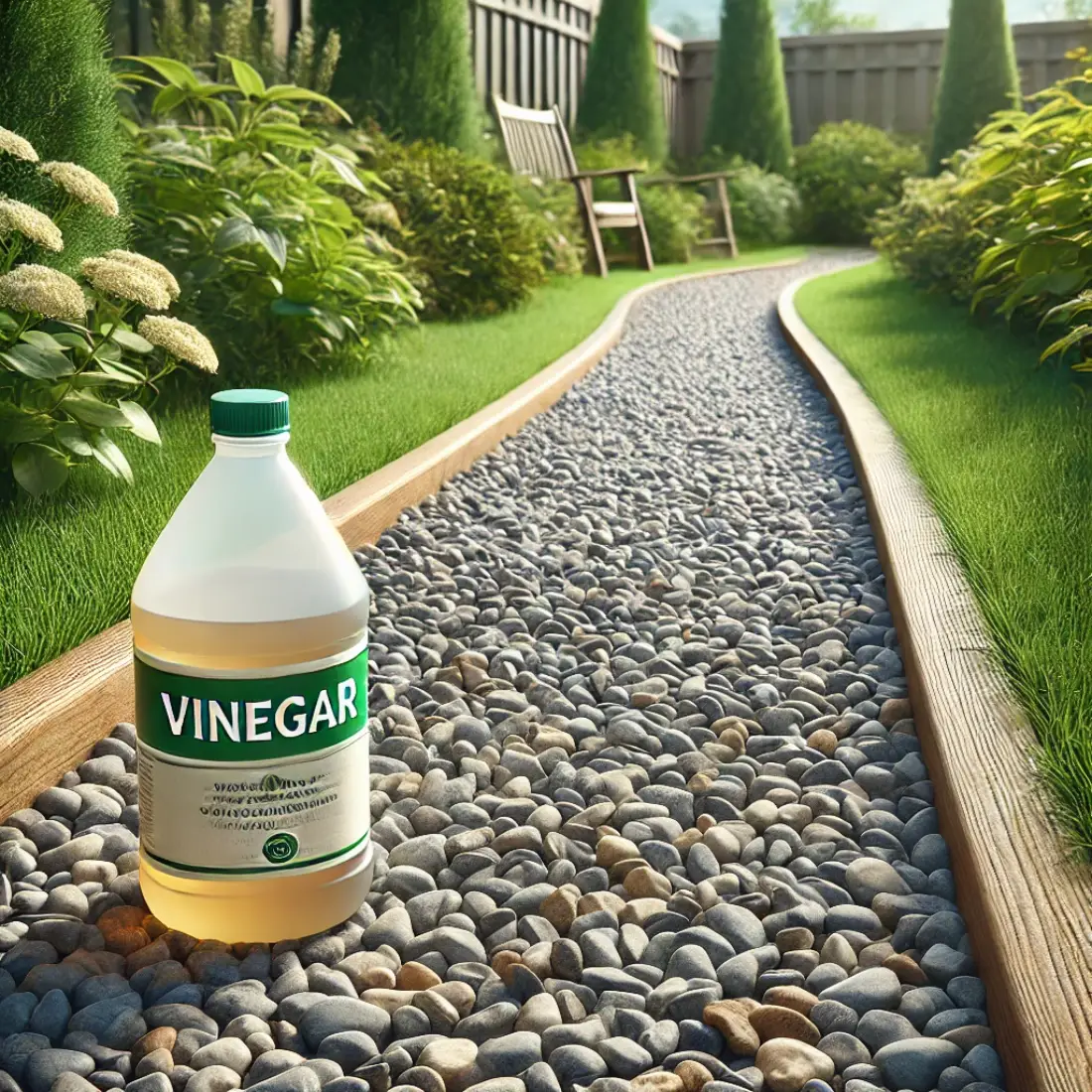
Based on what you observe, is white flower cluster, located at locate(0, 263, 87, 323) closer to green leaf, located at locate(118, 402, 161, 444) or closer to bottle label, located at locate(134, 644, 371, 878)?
green leaf, located at locate(118, 402, 161, 444)

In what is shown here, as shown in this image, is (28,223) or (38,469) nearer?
(28,223)

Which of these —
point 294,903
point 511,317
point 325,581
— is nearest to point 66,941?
point 294,903

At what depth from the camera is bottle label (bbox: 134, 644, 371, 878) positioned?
52.1 inches

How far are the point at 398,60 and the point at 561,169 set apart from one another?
2844mm

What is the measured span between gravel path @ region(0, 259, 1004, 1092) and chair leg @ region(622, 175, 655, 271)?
7.56 metres

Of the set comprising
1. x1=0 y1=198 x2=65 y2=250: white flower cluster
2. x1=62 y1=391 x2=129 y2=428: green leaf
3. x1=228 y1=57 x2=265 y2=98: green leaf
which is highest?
x1=228 y1=57 x2=265 y2=98: green leaf

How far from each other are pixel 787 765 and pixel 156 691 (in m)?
0.98

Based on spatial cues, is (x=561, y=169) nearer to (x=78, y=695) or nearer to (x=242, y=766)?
(x=78, y=695)

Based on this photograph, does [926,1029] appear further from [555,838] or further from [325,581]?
[325,581]

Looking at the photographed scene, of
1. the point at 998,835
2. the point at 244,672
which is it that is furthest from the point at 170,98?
the point at 998,835

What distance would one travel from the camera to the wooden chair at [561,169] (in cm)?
916

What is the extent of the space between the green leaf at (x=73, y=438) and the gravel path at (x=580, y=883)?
25.9 inches

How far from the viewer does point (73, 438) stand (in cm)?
249

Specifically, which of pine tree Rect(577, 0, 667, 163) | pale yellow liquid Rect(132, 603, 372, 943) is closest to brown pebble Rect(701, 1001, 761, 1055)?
pale yellow liquid Rect(132, 603, 372, 943)
